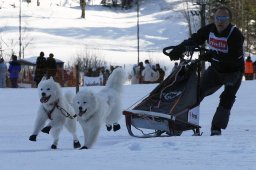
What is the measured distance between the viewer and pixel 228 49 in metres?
6.19

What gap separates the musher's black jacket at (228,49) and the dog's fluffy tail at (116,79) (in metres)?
1.60

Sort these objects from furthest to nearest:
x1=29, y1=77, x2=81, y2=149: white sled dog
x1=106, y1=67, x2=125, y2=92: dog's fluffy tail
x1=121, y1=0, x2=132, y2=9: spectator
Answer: x1=121, y1=0, x2=132, y2=9: spectator → x1=106, y1=67, x2=125, y2=92: dog's fluffy tail → x1=29, y1=77, x2=81, y2=149: white sled dog

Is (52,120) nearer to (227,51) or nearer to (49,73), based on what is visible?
(227,51)

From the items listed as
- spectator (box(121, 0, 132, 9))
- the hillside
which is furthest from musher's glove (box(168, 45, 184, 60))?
spectator (box(121, 0, 132, 9))

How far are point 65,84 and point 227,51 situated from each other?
13.8 m

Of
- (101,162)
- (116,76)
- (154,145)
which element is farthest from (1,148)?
(101,162)

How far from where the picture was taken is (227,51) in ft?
20.3

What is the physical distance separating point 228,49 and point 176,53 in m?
0.51

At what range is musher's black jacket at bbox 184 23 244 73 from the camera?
6152 mm

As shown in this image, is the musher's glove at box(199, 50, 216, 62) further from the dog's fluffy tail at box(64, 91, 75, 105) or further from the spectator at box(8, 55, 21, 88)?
the spectator at box(8, 55, 21, 88)

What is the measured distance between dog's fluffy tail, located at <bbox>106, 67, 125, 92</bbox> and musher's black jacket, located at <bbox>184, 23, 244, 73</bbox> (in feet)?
5.25

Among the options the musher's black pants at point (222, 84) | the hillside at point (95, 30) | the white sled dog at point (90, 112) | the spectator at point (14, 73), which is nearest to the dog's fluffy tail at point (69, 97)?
the white sled dog at point (90, 112)

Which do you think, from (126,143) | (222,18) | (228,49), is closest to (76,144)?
(126,143)

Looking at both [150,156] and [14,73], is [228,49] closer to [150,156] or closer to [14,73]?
[150,156]
